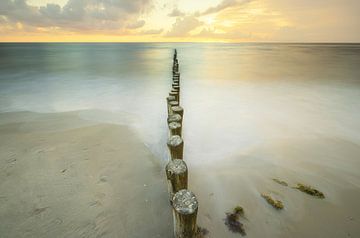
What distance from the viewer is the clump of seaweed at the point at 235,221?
2.95 metres

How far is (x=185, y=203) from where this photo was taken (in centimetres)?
191

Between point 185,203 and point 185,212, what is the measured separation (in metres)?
0.08

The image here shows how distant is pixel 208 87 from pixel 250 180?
32.2 ft

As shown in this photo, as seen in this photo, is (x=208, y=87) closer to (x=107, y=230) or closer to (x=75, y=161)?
(x=75, y=161)

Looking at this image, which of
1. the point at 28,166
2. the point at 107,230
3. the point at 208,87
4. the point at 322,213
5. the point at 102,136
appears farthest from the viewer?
the point at 208,87

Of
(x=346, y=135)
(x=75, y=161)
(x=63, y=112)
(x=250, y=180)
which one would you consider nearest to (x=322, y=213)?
(x=250, y=180)

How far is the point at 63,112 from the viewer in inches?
310

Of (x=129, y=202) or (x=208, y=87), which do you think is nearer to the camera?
(x=129, y=202)

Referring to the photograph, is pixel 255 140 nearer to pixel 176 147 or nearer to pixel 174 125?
pixel 174 125

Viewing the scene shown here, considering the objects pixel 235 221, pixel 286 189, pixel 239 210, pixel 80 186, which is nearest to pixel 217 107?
pixel 286 189

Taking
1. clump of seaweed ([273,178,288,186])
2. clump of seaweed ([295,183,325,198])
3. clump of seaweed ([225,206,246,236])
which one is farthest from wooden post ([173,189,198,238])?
clump of seaweed ([295,183,325,198])

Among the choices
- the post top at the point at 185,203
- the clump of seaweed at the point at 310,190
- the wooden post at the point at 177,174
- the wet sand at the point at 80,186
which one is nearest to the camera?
the post top at the point at 185,203

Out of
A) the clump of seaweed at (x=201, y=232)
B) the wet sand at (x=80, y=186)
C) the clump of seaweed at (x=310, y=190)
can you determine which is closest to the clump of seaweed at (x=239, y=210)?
the clump of seaweed at (x=201, y=232)

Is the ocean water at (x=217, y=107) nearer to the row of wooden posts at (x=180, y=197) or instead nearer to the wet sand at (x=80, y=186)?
the wet sand at (x=80, y=186)
